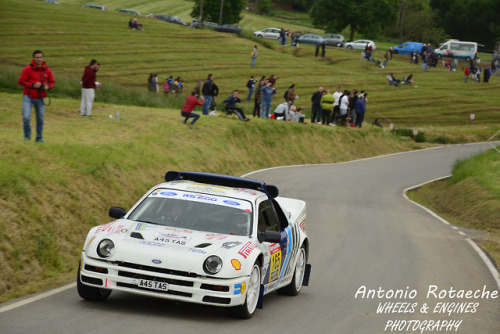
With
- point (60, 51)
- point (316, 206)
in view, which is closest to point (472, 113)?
point (60, 51)

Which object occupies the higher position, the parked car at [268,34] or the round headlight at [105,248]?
the parked car at [268,34]

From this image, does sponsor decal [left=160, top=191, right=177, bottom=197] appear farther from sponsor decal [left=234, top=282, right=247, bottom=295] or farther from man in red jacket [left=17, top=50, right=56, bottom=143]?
man in red jacket [left=17, top=50, right=56, bottom=143]

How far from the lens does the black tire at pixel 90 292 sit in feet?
27.0

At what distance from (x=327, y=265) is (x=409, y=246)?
11.7ft

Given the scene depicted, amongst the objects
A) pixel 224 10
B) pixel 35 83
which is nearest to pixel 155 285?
pixel 35 83

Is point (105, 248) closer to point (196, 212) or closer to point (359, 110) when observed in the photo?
point (196, 212)

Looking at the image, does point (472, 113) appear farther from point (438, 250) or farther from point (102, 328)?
point (102, 328)

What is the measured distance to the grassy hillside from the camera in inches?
471

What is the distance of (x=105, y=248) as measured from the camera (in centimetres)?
805

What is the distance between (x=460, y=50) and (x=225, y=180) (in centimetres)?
7464

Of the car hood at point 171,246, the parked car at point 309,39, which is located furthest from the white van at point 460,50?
the car hood at point 171,246

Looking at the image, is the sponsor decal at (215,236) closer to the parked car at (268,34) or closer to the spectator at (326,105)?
the spectator at (326,105)

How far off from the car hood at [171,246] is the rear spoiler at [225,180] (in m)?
1.54

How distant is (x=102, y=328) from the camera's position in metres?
7.15
